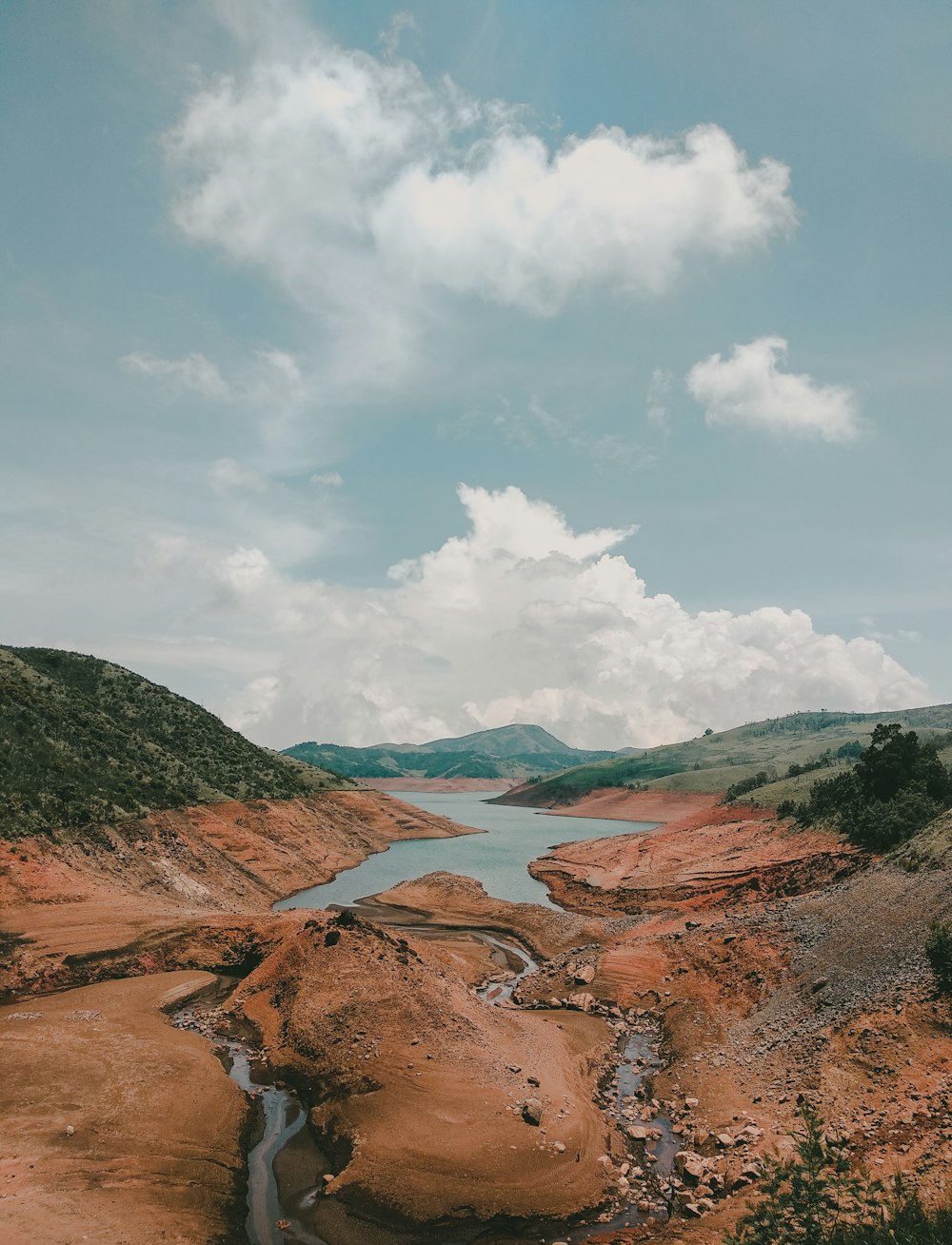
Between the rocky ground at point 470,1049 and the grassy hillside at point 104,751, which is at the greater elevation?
the grassy hillside at point 104,751

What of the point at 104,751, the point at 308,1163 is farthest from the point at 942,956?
the point at 104,751

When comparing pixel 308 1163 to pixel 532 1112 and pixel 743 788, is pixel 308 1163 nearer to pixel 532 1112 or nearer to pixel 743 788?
pixel 532 1112

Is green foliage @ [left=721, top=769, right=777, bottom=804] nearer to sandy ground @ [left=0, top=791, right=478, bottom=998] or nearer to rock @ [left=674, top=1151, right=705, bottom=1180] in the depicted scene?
sandy ground @ [left=0, top=791, right=478, bottom=998]

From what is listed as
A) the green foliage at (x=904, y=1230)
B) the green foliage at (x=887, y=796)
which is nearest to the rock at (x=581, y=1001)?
the green foliage at (x=904, y=1230)

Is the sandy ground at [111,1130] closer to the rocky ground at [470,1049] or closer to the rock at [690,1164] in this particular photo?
the rocky ground at [470,1049]

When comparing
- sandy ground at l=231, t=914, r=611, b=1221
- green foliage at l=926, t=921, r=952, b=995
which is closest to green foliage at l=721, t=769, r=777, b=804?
green foliage at l=926, t=921, r=952, b=995

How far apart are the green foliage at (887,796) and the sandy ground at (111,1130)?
55465 mm

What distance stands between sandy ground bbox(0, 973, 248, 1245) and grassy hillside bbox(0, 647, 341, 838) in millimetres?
27741

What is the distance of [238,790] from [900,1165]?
8551 cm

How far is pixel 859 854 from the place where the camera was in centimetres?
5669

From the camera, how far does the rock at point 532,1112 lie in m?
24.6

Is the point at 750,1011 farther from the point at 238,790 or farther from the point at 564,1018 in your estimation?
the point at 238,790

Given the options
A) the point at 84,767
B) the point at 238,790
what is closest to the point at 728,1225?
the point at 84,767

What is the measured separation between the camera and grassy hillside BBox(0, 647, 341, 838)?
58.7 m
